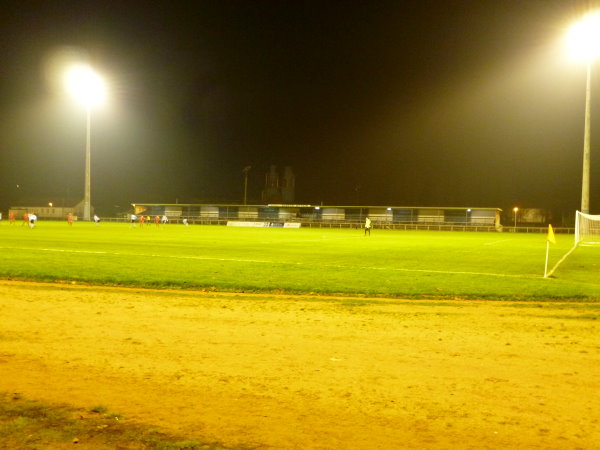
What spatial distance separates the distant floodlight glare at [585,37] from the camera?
25188mm

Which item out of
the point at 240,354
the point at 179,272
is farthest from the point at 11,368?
the point at 179,272

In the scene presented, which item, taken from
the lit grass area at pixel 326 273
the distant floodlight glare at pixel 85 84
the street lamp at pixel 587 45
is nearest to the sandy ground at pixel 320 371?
the lit grass area at pixel 326 273

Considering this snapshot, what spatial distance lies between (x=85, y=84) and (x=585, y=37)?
44.1 meters

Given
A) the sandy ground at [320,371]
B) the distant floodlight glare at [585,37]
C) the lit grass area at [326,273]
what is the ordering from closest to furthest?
the sandy ground at [320,371] < the lit grass area at [326,273] < the distant floodlight glare at [585,37]

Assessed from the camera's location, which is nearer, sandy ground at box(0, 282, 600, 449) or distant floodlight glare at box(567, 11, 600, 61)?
sandy ground at box(0, 282, 600, 449)

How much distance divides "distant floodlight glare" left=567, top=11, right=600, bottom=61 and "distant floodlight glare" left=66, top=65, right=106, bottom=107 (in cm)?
4121

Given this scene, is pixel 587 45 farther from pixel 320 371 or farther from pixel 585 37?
Result: pixel 320 371

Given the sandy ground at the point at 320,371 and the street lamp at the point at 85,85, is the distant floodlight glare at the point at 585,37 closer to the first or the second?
the sandy ground at the point at 320,371

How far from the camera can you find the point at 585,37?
84.3 ft

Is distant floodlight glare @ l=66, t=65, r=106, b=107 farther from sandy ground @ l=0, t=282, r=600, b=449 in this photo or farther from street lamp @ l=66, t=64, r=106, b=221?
sandy ground @ l=0, t=282, r=600, b=449

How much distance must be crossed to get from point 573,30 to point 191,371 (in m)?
27.4

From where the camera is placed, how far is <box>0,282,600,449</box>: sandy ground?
13.8 feet

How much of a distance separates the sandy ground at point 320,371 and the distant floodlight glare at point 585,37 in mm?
21191

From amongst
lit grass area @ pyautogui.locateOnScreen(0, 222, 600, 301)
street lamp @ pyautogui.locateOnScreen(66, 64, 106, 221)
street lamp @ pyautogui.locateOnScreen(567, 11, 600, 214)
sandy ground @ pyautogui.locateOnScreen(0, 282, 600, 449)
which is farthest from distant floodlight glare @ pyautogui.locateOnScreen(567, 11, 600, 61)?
street lamp @ pyautogui.locateOnScreen(66, 64, 106, 221)
